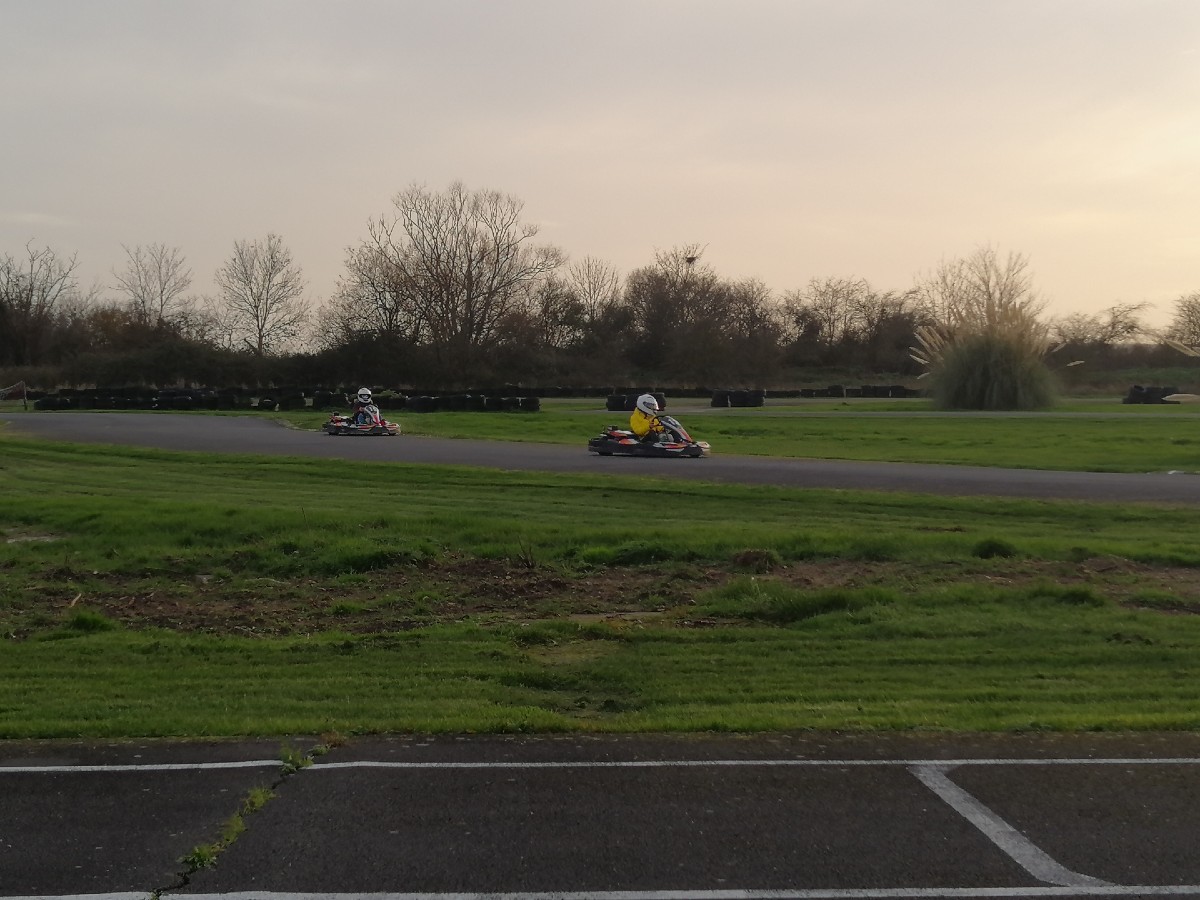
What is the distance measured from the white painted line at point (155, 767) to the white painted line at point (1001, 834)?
323 centimetres

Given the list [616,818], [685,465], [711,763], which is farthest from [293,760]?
[685,465]

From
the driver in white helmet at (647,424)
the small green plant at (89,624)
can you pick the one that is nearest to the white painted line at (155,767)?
the small green plant at (89,624)

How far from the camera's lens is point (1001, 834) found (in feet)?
15.9

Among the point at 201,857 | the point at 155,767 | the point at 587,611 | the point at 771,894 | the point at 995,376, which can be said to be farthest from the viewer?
the point at 995,376

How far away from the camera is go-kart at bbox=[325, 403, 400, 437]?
33.1 m

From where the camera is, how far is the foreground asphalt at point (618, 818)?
434cm

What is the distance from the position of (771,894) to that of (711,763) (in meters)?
1.59

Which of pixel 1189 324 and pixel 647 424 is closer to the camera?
pixel 647 424

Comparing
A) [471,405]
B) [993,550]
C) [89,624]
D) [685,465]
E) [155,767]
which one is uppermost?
[471,405]

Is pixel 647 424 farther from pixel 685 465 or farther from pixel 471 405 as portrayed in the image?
pixel 471 405

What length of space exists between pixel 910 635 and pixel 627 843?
16.3 ft

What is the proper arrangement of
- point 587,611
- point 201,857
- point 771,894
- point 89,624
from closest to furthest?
point 771,894 < point 201,857 < point 89,624 < point 587,611

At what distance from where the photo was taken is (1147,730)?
6.49 metres

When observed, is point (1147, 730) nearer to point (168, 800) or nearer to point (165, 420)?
point (168, 800)
